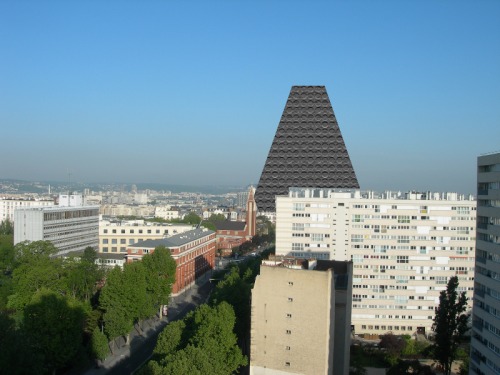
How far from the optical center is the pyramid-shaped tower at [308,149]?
1944 inches

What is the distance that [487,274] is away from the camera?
15086 mm

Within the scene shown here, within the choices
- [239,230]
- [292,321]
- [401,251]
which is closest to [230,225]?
[239,230]

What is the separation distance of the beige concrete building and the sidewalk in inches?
294

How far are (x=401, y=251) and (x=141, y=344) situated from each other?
13449 millimetres

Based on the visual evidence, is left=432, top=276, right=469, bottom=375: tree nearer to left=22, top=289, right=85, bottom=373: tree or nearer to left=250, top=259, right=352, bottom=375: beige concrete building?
left=250, top=259, right=352, bottom=375: beige concrete building

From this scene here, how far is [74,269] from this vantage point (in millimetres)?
28188

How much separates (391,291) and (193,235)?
16.6 m

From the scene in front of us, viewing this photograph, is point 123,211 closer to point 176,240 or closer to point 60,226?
point 60,226

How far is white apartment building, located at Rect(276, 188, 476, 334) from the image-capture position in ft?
89.7

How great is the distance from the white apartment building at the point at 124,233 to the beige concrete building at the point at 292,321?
2883cm

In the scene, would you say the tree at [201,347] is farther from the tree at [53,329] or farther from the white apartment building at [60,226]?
the white apartment building at [60,226]

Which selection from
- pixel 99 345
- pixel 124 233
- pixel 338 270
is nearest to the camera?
pixel 338 270

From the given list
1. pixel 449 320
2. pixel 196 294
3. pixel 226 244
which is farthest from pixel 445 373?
pixel 226 244

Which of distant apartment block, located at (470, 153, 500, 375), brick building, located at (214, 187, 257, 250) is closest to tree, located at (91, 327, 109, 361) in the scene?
distant apartment block, located at (470, 153, 500, 375)
